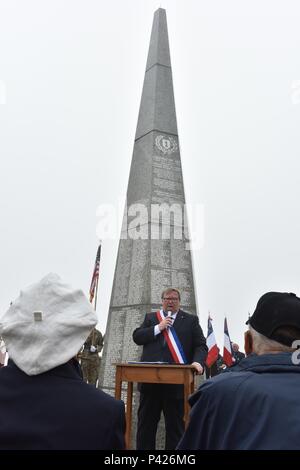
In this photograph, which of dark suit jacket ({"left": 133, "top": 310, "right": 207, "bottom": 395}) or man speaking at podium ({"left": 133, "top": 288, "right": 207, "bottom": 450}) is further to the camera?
dark suit jacket ({"left": 133, "top": 310, "right": 207, "bottom": 395})

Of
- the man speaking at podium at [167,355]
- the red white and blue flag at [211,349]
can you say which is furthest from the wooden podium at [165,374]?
the red white and blue flag at [211,349]

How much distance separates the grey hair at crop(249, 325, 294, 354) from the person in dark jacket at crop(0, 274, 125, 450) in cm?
56

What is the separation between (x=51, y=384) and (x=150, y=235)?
531 centimetres

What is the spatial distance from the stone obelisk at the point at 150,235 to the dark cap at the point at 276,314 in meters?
4.72

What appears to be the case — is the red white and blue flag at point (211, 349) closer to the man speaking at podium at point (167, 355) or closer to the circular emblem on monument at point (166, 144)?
the man speaking at podium at point (167, 355)

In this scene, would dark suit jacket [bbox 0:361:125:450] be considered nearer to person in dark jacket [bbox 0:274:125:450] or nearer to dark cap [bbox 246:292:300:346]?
person in dark jacket [bbox 0:274:125:450]

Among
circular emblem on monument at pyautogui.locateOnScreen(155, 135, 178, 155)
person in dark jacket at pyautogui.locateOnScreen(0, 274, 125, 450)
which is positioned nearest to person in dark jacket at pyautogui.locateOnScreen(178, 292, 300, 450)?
person in dark jacket at pyautogui.locateOnScreen(0, 274, 125, 450)

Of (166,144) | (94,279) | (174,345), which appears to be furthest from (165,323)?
(94,279)

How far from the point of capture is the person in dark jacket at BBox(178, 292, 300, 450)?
4.59ft

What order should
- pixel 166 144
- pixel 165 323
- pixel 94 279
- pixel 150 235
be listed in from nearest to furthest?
pixel 165 323 → pixel 150 235 → pixel 166 144 → pixel 94 279

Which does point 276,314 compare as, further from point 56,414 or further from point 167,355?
point 167,355

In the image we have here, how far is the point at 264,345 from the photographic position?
5.64ft

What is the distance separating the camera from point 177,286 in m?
6.79

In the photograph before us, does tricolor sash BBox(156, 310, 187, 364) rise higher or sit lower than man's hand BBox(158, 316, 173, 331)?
lower
